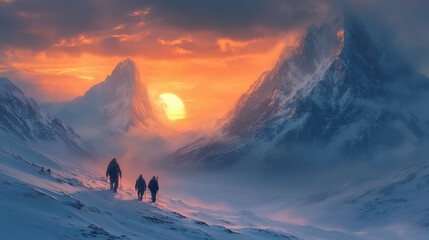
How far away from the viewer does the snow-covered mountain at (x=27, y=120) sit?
113794mm

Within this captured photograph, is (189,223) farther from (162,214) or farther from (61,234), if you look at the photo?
(61,234)

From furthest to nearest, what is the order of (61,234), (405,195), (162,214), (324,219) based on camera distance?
(405,195) → (324,219) → (162,214) → (61,234)

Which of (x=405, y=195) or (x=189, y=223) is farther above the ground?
(x=405, y=195)

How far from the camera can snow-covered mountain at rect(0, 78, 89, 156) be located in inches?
4480

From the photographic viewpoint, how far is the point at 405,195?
18675cm

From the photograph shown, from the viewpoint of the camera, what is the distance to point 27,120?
126 meters

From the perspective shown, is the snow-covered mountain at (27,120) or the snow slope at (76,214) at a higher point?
the snow-covered mountain at (27,120)

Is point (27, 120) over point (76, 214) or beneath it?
over

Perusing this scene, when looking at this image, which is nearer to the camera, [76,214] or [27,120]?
[76,214]

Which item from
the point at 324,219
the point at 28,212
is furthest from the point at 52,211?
the point at 324,219

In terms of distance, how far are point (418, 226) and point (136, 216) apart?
388ft

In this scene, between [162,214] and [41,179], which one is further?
[162,214]

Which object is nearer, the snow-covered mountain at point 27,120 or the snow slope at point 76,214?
the snow slope at point 76,214

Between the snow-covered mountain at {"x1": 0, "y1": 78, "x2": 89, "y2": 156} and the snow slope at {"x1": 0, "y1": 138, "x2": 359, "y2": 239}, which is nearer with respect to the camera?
the snow slope at {"x1": 0, "y1": 138, "x2": 359, "y2": 239}
